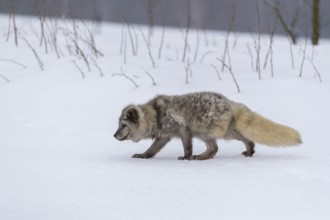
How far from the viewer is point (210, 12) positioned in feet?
81.6

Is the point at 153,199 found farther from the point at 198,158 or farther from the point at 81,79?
the point at 81,79

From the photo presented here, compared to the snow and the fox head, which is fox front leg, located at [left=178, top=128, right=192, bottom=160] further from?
the fox head

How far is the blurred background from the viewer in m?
10.1

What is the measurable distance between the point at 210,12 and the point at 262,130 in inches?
786

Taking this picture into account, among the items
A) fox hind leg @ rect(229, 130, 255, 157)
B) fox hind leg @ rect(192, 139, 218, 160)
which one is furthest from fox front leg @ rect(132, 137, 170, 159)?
fox hind leg @ rect(229, 130, 255, 157)

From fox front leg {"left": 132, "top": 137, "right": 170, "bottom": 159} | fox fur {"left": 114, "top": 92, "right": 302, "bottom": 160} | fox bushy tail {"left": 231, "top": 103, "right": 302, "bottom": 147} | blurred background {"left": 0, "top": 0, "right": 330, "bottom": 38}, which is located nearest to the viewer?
fox bushy tail {"left": 231, "top": 103, "right": 302, "bottom": 147}

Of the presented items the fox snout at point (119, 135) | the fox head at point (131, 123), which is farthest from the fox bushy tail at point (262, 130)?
the fox snout at point (119, 135)

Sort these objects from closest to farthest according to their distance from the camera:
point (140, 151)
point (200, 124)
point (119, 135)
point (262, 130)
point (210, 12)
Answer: point (262, 130) → point (200, 124) → point (119, 135) → point (140, 151) → point (210, 12)

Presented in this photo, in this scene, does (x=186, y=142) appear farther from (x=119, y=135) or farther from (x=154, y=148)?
(x=119, y=135)

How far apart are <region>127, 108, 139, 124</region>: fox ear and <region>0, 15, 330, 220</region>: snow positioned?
391 mm

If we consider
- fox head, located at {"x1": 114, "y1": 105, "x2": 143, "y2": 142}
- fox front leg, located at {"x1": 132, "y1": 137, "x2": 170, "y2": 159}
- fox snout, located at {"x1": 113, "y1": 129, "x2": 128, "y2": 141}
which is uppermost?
fox head, located at {"x1": 114, "y1": 105, "x2": 143, "y2": 142}

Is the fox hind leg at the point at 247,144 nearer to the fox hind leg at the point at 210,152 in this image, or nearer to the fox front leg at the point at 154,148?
the fox hind leg at the point at 210,152

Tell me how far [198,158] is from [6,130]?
2.31 metres

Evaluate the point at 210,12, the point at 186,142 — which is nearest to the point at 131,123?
the point at 186,142
